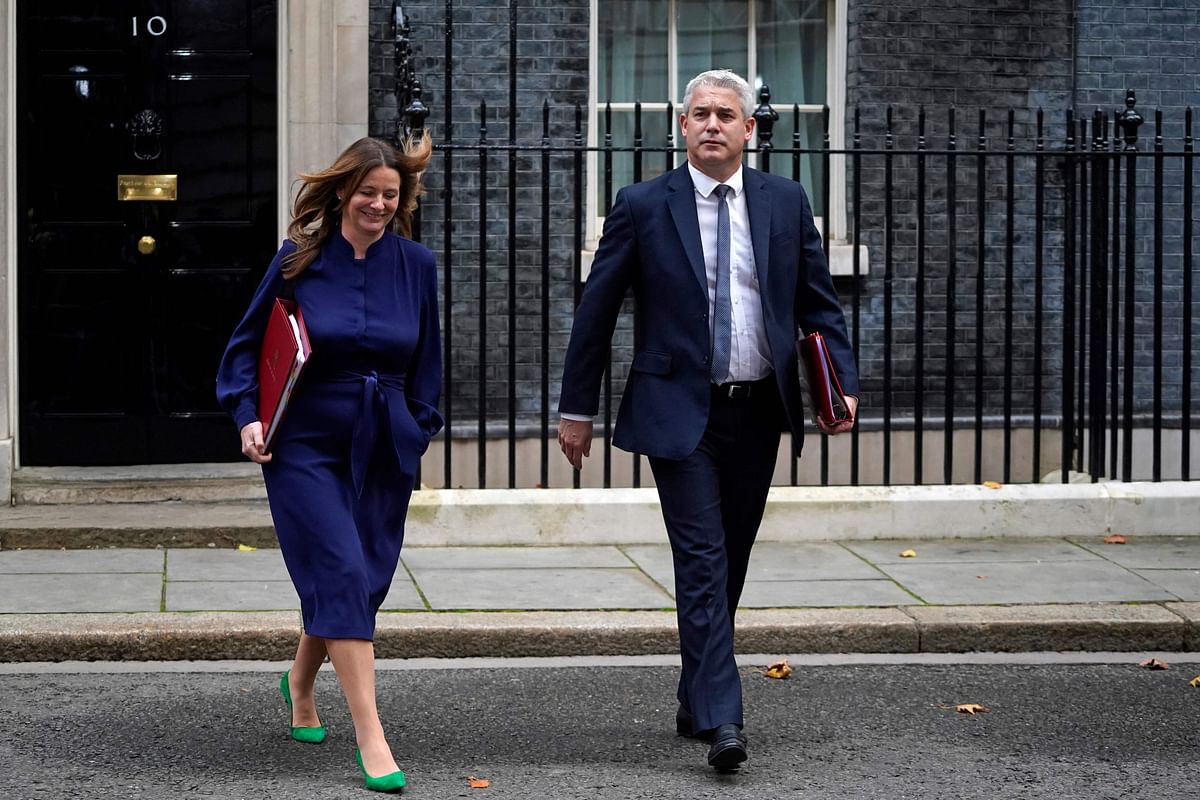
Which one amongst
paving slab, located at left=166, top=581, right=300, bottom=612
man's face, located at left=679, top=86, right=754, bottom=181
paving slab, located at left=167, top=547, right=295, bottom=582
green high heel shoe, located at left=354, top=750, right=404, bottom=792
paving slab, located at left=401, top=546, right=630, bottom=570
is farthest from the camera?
paving slab, located at left=401, top=546, right=630, bottom=570

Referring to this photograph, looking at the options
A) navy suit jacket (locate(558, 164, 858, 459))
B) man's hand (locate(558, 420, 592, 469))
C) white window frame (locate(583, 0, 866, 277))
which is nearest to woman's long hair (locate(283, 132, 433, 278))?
navy suit jacket (locate(558, 164, 858, 459))

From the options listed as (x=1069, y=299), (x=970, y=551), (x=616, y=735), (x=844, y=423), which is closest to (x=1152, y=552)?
(x=970, y=551)

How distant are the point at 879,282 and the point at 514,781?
5967mm

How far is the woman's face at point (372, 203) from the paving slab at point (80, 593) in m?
2.31

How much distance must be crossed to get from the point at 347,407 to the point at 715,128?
4.23 ft

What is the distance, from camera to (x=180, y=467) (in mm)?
8945

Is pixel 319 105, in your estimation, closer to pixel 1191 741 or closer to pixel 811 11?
pixel 811 11

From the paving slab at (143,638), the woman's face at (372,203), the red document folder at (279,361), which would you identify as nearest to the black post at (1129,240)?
the paving slab at (143,638)

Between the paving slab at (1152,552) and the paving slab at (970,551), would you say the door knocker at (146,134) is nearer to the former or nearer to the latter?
the paving slab at (970,551)

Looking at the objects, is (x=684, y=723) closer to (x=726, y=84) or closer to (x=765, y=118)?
(x=726, y=84)

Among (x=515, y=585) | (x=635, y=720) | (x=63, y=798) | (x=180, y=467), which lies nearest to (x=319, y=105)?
(x=180, y=467)

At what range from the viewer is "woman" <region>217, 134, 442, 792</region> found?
4715 millimetres

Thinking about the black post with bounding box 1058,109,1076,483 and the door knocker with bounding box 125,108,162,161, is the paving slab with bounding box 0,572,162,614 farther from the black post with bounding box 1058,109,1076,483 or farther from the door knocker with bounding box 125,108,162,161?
the black post with bounding box 1058,109,1076,483

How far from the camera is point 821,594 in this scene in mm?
7094
